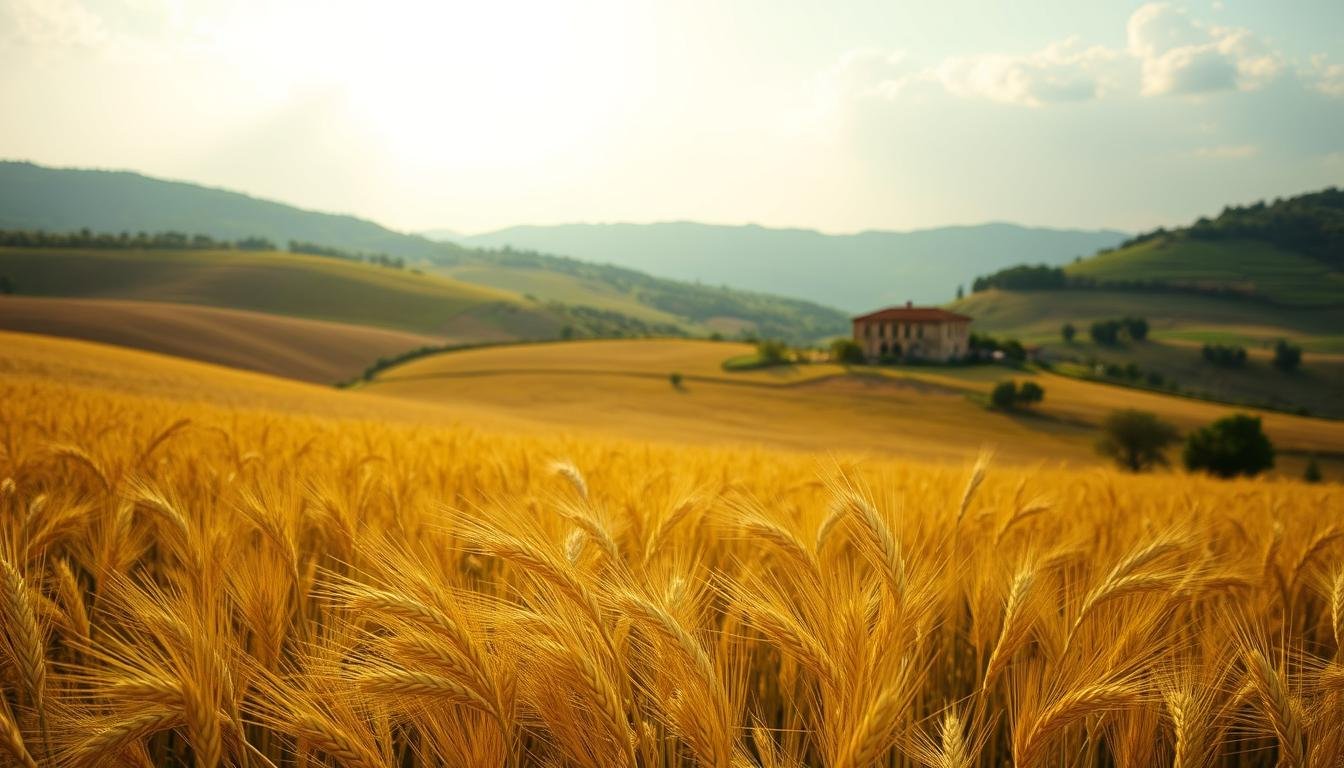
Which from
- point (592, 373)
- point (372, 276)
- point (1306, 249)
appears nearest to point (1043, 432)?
point (592, 373)

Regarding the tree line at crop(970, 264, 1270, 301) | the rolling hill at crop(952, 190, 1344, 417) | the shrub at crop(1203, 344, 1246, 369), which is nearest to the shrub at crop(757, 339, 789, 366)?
the rolling hill at crop(952, 190, 1344, 417)

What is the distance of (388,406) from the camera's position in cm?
3198

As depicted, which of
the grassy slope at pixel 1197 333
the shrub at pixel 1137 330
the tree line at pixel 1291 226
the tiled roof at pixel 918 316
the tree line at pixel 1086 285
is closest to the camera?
the tiled roof at pixel 918 316

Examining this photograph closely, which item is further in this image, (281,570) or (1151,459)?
(1151,459)

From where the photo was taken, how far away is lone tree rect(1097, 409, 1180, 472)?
3772 cm

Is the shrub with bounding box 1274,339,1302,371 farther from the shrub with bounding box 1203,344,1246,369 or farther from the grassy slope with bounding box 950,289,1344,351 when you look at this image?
the grassy slope with bounding box 950,289,1344,351

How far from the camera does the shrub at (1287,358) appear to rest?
84.0m

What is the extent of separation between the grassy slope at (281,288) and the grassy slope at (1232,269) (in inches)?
4976

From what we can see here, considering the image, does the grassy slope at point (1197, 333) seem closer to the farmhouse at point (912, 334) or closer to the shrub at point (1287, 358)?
the shrub at point (1287, 358)

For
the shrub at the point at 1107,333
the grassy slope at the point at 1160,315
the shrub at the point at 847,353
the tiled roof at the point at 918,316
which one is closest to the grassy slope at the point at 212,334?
the shrub at the point at 847,353

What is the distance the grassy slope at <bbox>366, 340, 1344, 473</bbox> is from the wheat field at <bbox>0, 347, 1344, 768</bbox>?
34.4m

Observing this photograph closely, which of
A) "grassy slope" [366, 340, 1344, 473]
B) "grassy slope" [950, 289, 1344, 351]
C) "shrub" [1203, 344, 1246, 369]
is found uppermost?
"grassy slope" [950, 289, 1344, 351]

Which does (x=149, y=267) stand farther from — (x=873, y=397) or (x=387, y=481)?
(x=387, y=481)

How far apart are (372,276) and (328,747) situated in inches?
5474
